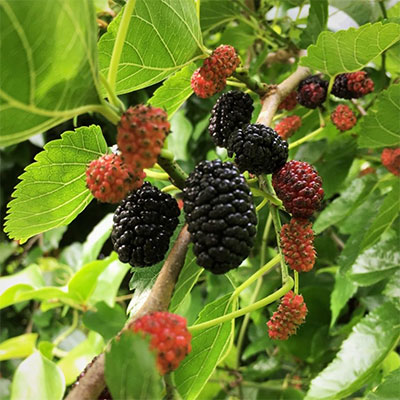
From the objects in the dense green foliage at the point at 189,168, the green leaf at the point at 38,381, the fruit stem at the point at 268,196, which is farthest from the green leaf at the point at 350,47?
the green leaf at the point at 38,381

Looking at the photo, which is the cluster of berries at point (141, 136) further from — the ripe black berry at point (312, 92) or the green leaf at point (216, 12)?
the green leaf at point (216, 12)

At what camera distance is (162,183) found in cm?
75

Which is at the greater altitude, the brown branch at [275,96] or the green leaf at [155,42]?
the green leaf at [155,42]

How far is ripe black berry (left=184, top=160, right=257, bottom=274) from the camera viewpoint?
1.14 feet

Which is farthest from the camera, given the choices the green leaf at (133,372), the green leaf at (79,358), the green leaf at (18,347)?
the green leaf at (18,347)

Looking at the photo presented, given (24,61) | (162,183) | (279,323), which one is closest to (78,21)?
(24,61)

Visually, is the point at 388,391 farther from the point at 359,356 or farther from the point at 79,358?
the point at 79,358

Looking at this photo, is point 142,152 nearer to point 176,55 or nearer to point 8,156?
point 176,55

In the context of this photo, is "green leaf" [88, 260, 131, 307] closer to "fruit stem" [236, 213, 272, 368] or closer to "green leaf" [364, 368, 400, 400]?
"fruit stem" [236, 213, 272, 368]

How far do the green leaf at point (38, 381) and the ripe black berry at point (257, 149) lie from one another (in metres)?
0.42

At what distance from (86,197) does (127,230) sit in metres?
0.09

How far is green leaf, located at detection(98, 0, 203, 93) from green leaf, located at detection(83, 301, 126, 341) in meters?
0.55

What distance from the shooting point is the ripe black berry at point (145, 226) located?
0.43 m

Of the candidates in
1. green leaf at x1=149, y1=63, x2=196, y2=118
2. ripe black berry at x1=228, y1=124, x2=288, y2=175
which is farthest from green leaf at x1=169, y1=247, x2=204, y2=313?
green leaf at x1=149, y1=63, x2=196, y2=118
